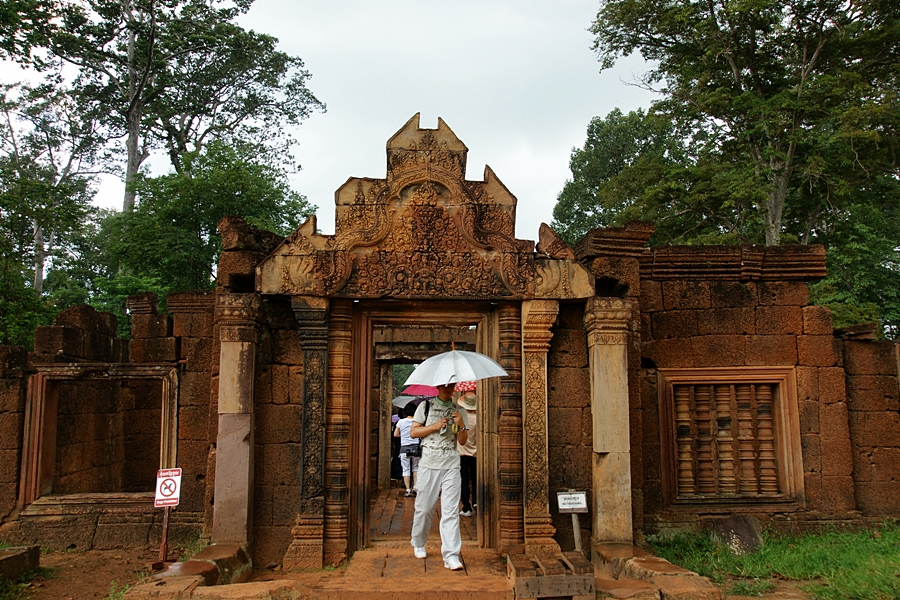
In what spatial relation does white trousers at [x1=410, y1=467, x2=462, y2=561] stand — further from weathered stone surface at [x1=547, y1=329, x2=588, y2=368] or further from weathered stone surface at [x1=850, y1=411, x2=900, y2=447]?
weathered stone surface at [x1=850, y1=411, x2=900, y2=447]

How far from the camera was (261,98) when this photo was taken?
2642cm

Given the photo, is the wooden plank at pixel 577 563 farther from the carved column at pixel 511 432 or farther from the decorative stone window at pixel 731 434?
the decorative stone window at pixel 731 434

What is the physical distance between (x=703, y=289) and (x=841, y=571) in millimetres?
3221

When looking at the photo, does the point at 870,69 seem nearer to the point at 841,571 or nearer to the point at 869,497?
the point at 869,497

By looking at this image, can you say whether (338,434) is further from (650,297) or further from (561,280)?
(650,297)

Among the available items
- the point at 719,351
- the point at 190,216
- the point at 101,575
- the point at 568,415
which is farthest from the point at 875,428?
the point at 190,216

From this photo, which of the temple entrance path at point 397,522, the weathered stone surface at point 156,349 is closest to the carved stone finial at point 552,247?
the temple entrance path at point 397,522

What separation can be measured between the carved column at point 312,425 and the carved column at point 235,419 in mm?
449

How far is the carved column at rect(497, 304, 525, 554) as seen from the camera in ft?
20.9

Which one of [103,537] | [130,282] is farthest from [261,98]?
[103,537]

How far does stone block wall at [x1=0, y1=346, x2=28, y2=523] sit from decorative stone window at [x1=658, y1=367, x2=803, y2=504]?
7614 millimetres

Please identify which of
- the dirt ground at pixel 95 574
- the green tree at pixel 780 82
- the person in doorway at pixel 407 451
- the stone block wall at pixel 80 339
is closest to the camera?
the dirt ground at pixel 95 574

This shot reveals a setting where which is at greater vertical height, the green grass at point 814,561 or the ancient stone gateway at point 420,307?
the ancient stone gateway at point 420,307

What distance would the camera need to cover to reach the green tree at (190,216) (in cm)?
1856
